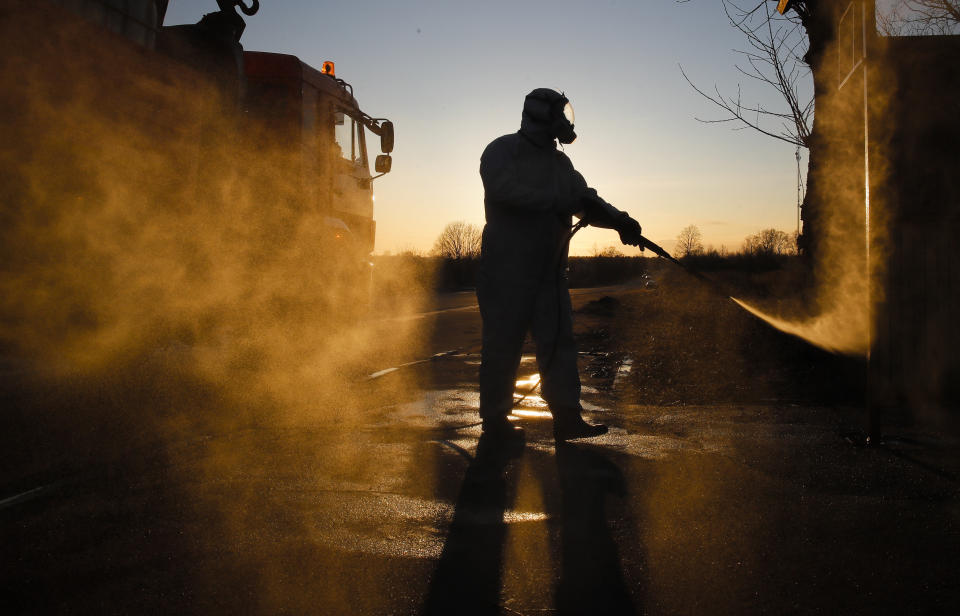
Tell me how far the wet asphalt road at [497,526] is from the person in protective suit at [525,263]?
1.13ft

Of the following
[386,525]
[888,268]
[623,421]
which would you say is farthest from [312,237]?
[386,525]

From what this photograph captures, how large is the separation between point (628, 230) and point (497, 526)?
2.54 meters

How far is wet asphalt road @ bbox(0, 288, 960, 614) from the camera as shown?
234cm

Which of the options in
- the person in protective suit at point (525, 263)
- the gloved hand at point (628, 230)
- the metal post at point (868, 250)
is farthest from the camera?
the gloved hand at point (628, 230)

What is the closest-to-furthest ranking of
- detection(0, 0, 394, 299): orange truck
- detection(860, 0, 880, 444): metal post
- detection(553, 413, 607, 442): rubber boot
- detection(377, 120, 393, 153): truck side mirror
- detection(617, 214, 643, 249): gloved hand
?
detection(860, 0, 880, 444): metal post → detection(553, 413, 607, 442): rubber boot → detection(617, 214, 643, 249): gloved hand → detection(0, 0, 394, 299): orange truck → detection(377, 120, 393, 153): truck side mirror

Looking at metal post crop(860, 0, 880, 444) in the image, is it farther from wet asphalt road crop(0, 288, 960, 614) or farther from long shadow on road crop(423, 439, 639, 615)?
long shadow on road crop(423, 439, 639, 615)

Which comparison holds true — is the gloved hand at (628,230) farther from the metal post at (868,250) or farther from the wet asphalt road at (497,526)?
the metal post at (868,250)

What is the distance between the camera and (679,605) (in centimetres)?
226

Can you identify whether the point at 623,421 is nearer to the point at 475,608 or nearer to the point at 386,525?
the point at 386,525

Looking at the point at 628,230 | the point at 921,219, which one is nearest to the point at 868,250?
the point at 628,230

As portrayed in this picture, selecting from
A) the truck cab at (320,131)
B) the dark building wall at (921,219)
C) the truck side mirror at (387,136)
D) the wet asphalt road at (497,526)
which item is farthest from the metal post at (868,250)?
the truck side mirror at (387,136)

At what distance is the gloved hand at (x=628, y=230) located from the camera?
4.96 metres

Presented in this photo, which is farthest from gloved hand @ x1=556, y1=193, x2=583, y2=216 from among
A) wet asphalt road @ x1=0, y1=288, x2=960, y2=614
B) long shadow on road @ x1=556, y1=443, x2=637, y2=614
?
long shadow on road @ x1=556, y1=443, x2=637, y2=614

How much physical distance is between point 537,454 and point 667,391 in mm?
2456
